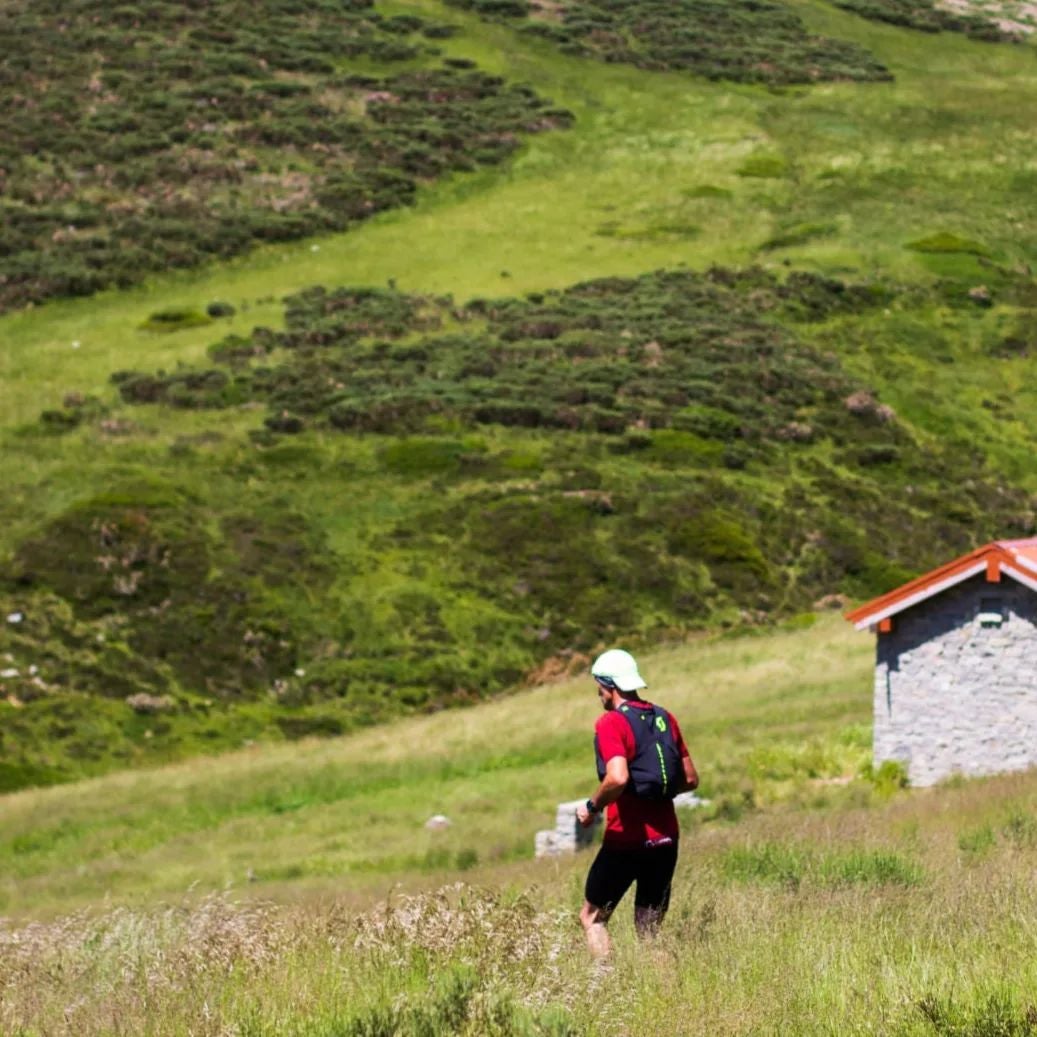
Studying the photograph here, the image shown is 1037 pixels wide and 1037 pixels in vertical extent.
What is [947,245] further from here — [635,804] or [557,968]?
[557,968]

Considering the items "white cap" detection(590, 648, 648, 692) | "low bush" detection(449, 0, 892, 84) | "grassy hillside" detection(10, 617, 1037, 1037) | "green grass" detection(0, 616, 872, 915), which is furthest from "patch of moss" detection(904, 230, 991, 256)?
"white cap" detection(590, 648, 648, 692)

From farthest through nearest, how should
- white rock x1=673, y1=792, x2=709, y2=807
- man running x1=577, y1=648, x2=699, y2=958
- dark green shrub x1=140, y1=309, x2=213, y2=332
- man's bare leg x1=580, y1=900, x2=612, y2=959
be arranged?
dark green shrub x1=140, y1=309, x2=213, y2=332
white rock x1=673, y1=792, x2=709, y2=807
man running x1=577, y1=648, x2=699, y2=958
man's bare leg x1=580, y1=900, x2=612, y2=959

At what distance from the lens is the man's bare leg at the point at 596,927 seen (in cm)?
804

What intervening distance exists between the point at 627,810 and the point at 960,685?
1866 cm

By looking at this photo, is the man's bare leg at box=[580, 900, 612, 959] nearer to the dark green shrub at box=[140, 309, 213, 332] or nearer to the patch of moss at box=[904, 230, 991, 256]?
the dark green shrub at box=[140, 309, 213, 332]

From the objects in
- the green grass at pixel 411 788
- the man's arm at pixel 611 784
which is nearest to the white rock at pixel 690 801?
the green grass at pixel 411 788

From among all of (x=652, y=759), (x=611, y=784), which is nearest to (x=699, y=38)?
(x=652, y=759)

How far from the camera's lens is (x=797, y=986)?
662 cm

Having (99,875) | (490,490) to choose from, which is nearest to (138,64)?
(490,490)

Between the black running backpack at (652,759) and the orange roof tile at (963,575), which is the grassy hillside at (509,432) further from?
the black running backpack at (652,759)

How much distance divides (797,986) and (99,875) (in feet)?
74.8

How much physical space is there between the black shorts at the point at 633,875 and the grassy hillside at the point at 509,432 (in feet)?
101

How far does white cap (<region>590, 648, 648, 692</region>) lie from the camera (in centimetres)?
859

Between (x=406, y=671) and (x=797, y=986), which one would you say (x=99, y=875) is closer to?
(x=406, y=671)
